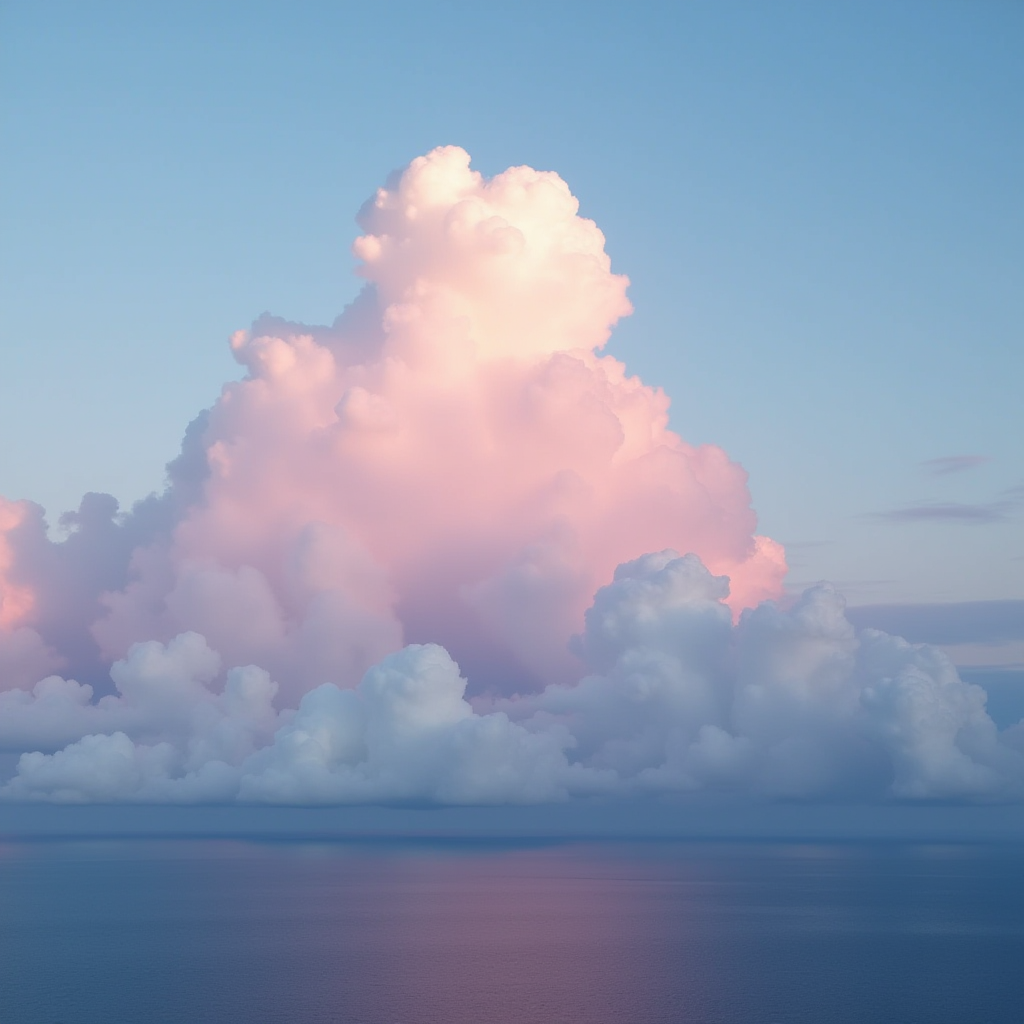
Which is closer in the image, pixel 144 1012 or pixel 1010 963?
pixel 144 1012

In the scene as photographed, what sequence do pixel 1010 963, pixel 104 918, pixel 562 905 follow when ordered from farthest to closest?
pixel 562 905
pixel 104 918
pixel 1010 963

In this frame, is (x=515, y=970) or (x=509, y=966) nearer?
(x=515, y=970)

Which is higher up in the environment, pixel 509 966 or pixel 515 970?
pixel 515 970

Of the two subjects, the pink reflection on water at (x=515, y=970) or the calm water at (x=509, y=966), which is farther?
the calm water at (x=509, y=966)

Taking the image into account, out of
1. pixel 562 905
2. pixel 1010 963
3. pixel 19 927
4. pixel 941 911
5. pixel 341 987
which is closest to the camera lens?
pixel 341 987

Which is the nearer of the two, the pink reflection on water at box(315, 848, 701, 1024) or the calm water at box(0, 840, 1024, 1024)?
the pink reflection on water at box(315, 848, 701, 1024)

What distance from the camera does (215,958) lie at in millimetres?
124312

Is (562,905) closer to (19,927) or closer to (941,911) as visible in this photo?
(941,911)

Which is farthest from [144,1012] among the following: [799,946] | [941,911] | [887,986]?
[941,911]

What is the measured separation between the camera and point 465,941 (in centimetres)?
14038

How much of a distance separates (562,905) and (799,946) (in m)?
67.9

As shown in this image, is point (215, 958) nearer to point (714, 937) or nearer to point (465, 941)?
point (465, 941)

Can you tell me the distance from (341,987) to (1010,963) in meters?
72.9

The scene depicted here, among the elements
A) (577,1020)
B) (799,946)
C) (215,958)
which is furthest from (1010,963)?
(215,958)
